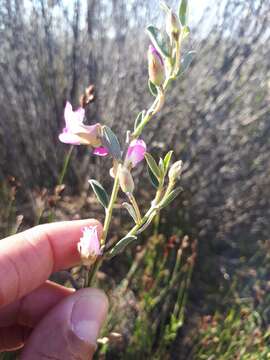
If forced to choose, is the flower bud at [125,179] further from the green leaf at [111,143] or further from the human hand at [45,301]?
the human hand at [45,301]

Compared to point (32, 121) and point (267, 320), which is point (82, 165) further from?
point (267, 320)

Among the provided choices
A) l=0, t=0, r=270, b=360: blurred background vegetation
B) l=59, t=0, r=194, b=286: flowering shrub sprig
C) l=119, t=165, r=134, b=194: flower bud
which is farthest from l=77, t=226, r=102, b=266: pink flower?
l=0, t=0, r=270, b=360: blurred background vegetation

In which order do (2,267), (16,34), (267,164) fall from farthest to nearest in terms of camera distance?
1. (267,164)
2. (16,34)
3. (2,267)

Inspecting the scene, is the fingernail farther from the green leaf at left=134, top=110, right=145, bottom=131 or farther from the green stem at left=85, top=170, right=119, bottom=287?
the green leaf at left=134, top=110, right=145, bottom=131

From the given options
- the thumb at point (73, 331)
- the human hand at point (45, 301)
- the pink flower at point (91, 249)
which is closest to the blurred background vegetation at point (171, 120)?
the human hand at point (45, 301)

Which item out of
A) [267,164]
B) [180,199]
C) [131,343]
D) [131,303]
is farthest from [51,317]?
[267,164]

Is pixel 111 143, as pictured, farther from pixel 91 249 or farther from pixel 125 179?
pixel 91 249

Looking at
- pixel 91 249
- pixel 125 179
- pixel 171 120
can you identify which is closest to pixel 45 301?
pixel 91 249

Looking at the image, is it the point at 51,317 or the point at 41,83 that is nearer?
the point at 51,317
